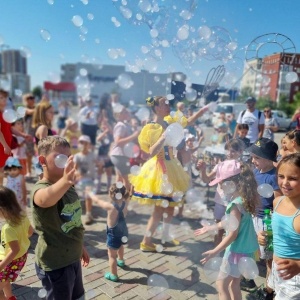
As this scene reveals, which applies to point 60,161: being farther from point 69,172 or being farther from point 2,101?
point 2,101

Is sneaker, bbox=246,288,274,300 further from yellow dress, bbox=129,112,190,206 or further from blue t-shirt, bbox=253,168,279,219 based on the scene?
yellow dress, bbox=129,112,190,206

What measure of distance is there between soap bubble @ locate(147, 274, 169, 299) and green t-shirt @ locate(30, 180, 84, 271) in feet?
3.41

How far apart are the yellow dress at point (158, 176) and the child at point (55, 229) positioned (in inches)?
52.0

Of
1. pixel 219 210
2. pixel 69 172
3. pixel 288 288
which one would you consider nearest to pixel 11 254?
pixel 69 172

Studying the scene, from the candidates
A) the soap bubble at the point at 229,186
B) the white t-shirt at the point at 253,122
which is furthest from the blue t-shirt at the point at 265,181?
the white t-shirt at the point at 253,122

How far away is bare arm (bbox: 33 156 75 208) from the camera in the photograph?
5.24 ft

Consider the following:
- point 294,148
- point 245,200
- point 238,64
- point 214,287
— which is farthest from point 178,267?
point 238,64

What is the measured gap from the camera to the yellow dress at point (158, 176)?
126 inches

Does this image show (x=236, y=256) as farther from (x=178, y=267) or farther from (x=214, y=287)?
(x=178, y=267)

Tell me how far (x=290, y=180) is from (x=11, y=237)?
1962 millimetres

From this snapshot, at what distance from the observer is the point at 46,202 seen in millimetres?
1704

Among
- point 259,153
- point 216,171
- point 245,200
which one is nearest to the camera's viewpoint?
point 245,200

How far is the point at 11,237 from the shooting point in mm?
2156

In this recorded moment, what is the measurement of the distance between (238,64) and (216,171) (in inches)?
A: 54.4
